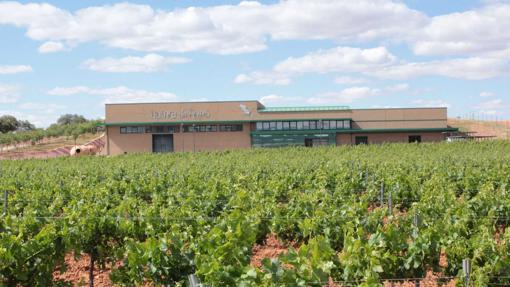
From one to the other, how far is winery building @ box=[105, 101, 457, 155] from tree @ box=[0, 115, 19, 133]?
193 feet

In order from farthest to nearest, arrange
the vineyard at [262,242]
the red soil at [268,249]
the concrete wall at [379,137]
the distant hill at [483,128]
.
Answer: the distant hill at [483,128] < the concrete wall at [379,137] < the red soil at [268,249] < the vineyard at [262,242]

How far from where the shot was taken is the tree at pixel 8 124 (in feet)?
335

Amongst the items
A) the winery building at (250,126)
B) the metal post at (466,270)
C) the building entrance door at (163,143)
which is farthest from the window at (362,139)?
the metal post at (466,270)

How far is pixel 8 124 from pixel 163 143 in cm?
6280

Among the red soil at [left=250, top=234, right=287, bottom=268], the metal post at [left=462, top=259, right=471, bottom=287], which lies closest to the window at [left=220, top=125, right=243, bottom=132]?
the red soil at [left=250, top=234, right=287, bottom=268]

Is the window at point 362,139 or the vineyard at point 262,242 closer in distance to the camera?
the vineyard at point 262,242

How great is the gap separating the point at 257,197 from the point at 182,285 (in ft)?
19.6

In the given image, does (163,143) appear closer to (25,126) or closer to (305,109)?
(305,109)

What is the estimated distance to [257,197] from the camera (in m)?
13.1

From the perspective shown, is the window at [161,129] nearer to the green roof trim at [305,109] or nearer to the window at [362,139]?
the green roof trim at [305,109]

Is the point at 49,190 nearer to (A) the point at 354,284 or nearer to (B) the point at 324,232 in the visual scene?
(B) the point at 324,232

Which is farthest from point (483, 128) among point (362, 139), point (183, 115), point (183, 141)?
point (183, 141)

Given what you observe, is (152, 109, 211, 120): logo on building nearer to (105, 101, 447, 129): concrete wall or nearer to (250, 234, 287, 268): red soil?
(105, 101, 447, 129): concrete wall

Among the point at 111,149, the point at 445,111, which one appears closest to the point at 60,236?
the point at 111,149
